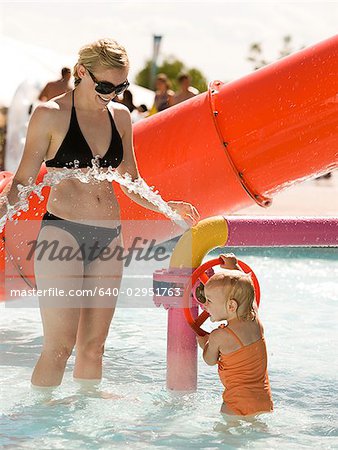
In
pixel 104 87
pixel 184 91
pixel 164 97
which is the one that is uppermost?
pixel 164 97

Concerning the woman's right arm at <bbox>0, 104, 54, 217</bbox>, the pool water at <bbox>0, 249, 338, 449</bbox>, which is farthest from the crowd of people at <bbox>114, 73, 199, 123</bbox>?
the woman's right arm at <bbox>0, 104, 54, 217</bbox>

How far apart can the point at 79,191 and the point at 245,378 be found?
81 centimetres

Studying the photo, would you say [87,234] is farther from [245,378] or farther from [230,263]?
[245,378]

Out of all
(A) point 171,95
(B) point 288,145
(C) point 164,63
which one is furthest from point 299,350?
(C) point 164,63

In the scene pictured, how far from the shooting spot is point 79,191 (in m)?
3.16

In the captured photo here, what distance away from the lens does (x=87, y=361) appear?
3342 millimetres

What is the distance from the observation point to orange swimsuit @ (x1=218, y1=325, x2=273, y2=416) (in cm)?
303

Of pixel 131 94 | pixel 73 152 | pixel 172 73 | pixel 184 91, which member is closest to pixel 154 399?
pixel 73 152

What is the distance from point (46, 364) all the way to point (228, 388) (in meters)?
0.63

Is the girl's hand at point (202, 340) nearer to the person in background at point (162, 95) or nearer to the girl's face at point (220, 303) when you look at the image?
the girl's face at point (220, 303)

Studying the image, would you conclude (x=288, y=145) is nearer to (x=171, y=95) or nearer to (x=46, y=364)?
(x=46, y=364)

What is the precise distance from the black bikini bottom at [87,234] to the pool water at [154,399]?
0.51 m

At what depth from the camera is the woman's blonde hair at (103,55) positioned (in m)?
3.07

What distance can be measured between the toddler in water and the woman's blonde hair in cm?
76
